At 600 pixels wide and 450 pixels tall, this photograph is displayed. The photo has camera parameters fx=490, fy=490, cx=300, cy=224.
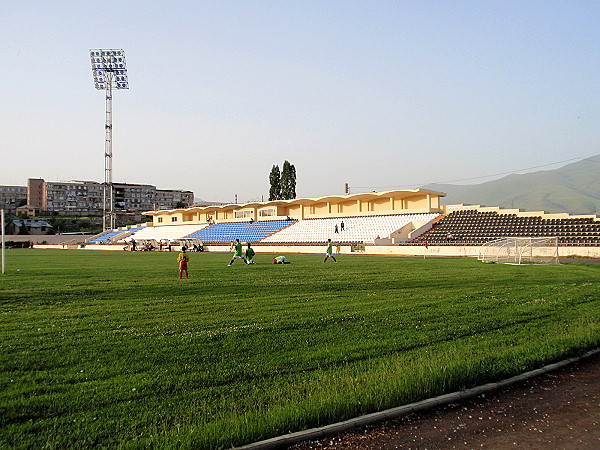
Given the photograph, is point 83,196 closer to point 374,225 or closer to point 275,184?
point 275,184

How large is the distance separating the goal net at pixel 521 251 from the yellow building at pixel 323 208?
22.4 meters

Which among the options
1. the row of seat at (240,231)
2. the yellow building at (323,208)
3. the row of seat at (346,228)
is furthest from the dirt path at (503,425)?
the row of seat at (240,231)

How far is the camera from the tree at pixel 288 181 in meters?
97.6

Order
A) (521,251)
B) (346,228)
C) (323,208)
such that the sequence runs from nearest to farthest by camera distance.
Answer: (521,251)
(346,228)
(323,208)

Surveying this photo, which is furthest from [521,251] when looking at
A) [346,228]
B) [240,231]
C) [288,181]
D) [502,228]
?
[288,181]

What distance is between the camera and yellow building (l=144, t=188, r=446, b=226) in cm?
5866

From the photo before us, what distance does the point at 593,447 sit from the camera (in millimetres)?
4652

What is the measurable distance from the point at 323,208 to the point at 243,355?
2489 inches

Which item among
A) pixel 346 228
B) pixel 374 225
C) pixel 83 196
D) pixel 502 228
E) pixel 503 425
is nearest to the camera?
pixel 503 425

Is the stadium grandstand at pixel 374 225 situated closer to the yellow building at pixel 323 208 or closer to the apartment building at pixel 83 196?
the yellow building at pixel 323 208

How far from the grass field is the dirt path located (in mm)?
402

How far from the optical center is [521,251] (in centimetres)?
3005

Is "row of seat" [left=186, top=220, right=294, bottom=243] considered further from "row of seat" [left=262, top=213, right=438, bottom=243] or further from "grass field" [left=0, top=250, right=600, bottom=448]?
"grass field" [left=0, top=250, right=600, bottom=448]

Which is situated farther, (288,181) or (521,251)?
(288,181)
